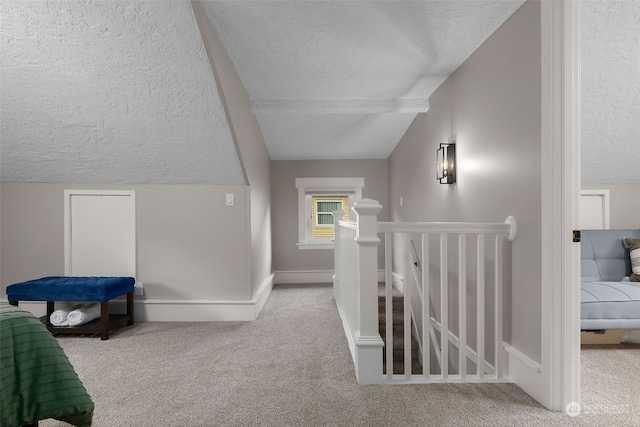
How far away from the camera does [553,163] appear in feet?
5.18

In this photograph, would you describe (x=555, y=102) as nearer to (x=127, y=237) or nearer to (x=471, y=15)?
(x=471, y=15)

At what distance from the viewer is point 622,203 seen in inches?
126

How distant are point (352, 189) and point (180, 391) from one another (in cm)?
371

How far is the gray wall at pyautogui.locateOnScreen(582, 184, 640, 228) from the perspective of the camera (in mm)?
3197

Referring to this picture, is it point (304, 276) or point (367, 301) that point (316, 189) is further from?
point (367, 301)

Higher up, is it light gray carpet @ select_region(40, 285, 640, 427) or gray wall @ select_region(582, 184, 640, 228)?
gray wall @ select_region(582, 184, 640, 228)

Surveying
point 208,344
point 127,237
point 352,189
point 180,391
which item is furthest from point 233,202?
point 352,189

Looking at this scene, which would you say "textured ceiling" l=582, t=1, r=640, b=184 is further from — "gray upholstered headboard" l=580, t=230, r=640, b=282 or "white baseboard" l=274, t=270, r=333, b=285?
"white baseboard" l=274, t=270, r=333, b=285

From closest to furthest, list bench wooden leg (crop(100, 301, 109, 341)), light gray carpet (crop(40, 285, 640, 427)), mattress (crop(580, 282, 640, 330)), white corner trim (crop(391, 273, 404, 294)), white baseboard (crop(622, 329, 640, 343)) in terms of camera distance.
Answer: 1. light gray carpet (crop(40, 285, 640, 427))
2. mattress (crop(580, 282, 640, 330))
3. white baseboard (crop(622, 329, 640, 343))
4. bench wooden leg (crop(100, 301, 109, 341))
5. white corner trim (crop(391, 273, 404, 294))

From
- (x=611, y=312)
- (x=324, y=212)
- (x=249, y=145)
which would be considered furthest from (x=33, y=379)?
(x=324, y=212)

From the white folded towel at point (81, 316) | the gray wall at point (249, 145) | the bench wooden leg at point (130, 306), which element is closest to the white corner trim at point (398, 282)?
the gray wall at point (249, 145)

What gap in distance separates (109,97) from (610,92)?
11.2 ft

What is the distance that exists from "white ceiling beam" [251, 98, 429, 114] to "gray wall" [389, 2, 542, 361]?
15.0 inches

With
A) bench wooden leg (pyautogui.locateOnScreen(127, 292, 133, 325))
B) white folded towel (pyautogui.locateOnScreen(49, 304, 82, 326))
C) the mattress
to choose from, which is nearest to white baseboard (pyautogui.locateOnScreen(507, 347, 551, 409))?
the mattress
